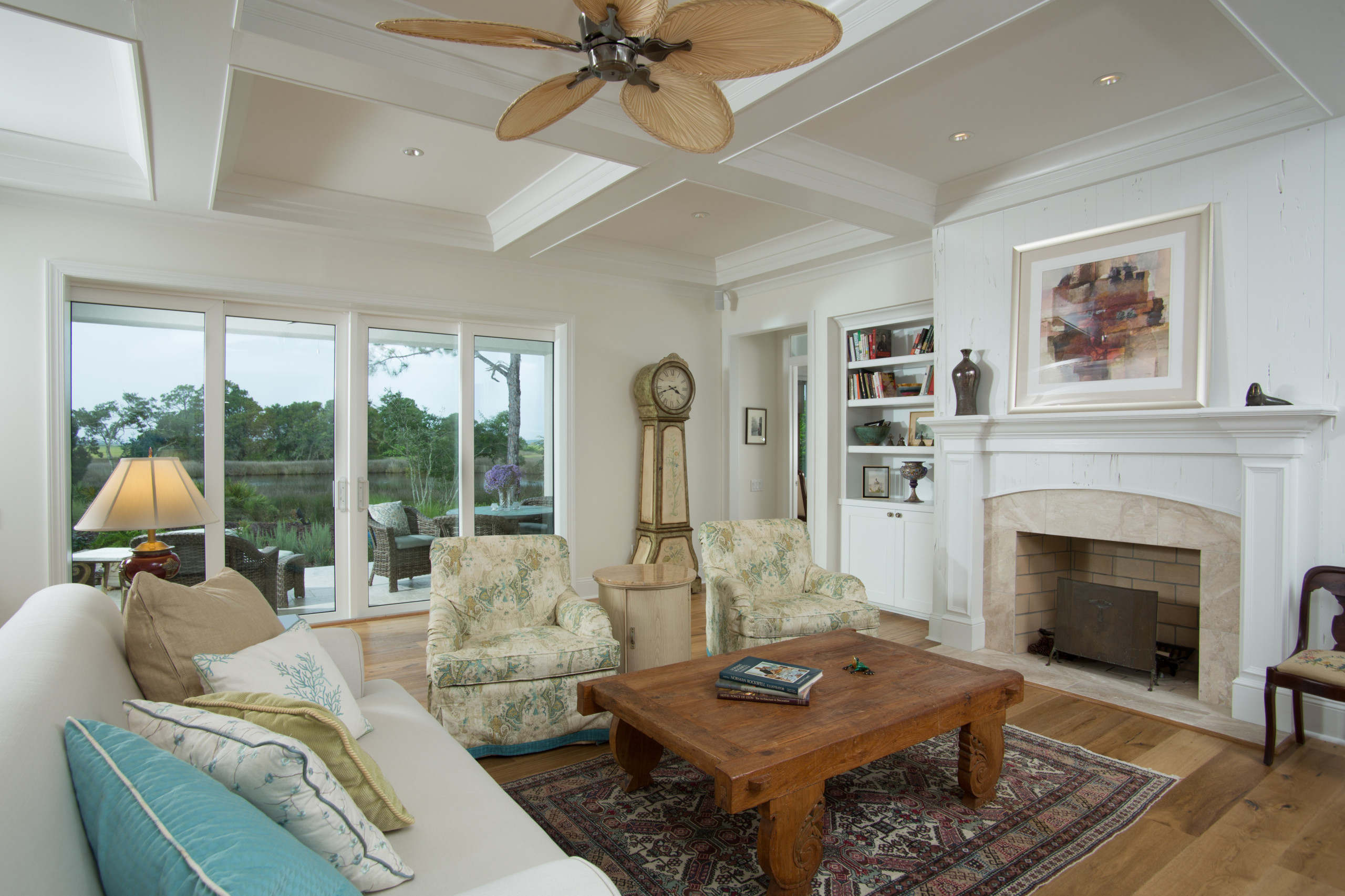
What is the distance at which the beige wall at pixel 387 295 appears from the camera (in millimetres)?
3715

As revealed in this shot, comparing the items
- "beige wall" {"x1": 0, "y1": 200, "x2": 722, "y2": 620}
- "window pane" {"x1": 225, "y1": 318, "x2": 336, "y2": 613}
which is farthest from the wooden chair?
"window pane" {"x1": 225, "y1": 318, "x2": 336, "y2": 613}

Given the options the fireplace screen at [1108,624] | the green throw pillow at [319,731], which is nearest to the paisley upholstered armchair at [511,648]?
the green throw pillow at [319,731]

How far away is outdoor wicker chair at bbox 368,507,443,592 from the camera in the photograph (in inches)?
196

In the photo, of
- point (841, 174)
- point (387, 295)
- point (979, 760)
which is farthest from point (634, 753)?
point (387, 295)

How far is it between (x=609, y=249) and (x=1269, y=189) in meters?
3.81

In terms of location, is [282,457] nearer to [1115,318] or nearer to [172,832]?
[172,832]

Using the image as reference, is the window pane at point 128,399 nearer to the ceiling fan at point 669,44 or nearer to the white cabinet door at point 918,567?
the ceiling fan at point 669,44

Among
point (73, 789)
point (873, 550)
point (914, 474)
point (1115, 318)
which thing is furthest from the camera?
point (873, 550)

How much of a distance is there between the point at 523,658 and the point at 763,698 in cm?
97

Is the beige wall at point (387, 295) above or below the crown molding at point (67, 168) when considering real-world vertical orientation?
below

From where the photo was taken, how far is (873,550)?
5160 millimetres

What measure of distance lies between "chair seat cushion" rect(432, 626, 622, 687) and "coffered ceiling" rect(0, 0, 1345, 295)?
6.79 ft

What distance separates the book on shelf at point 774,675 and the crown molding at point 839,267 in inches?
120

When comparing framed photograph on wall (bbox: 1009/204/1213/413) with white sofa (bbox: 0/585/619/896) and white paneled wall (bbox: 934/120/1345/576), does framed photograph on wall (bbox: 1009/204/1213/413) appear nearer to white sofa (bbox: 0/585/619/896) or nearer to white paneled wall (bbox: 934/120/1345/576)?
white paneled wall (bbox: 934/120/1345/576)
